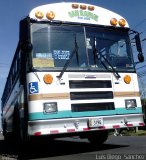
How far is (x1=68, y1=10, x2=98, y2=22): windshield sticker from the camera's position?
9.98 meters

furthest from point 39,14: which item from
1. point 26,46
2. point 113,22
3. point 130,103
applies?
point 130,103

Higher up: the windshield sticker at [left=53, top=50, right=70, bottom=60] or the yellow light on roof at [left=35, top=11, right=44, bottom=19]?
the yellow light on roof at [left=35, top=11, right=44, bottom=19]

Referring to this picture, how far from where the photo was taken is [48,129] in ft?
28.2

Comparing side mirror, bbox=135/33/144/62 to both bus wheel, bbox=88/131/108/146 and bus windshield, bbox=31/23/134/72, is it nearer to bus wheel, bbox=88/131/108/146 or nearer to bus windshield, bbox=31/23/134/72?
bus windshield, bbox=31/23/134/72

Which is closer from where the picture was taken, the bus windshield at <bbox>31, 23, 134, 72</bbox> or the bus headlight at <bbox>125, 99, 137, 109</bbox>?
the bus windshield at <bbox>31, 23, 134, 72</bbox>

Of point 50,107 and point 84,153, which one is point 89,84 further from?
point 84,153

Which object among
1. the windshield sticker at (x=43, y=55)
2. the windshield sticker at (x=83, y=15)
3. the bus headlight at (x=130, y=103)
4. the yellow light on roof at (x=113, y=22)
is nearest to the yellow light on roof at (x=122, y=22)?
the yellow light on roof at (x=113, y=22)

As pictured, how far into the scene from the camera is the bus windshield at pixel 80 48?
30.2 feet

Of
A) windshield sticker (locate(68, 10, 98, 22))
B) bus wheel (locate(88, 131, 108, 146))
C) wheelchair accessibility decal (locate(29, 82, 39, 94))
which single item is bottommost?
bus wheel (locate(88, 131, 108, 146))

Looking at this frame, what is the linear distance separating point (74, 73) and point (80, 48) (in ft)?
2.57

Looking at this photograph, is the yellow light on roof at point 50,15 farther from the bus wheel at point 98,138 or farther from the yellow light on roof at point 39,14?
the bus wheel at point 98,138

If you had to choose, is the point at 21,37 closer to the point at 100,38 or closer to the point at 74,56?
the point at 74,56

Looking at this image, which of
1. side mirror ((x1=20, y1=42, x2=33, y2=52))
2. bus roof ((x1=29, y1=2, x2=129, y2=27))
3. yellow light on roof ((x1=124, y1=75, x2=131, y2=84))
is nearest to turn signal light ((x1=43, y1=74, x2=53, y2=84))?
side mirror ((x1=20, y1=42, x2=33, y2=52))

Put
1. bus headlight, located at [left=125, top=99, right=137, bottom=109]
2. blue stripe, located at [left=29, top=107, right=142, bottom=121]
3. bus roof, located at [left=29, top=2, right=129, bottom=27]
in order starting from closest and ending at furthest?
blue stripe, located at [left=29, top=107, right=142, bottom=121]
bus roof, located at [left=29, top=2, right=129, bottom=27]
bus headlight, located at [left=125, top=99, right=137, bottom=109]
